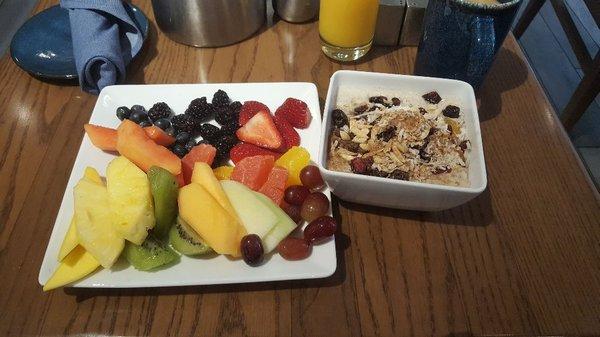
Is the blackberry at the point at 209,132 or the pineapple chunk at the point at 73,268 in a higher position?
the blackberry at the point at 209,132

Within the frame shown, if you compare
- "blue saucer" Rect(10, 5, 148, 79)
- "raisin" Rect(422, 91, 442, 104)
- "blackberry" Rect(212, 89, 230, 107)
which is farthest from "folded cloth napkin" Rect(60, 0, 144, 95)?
"raisin" Rect(422, 91, 442, 104)

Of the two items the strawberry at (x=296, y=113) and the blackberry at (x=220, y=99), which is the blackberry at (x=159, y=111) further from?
the strawberry at (x=296, y=113)

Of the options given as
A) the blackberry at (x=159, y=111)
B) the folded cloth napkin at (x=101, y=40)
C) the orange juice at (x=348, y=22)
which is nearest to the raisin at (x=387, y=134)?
the orange juice at (x=348, y=22)

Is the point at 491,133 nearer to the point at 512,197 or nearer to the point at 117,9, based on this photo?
the point at 512,197

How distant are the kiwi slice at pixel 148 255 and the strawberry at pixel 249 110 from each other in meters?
0.30

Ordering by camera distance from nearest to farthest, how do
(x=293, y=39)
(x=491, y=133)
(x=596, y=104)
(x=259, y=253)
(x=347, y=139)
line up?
(x=259, y=253) → (x=347, y=139) → (x=491, y=133) → (x=293, y=39) → (x=596, y=104)

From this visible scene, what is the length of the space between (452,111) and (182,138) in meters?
0.51

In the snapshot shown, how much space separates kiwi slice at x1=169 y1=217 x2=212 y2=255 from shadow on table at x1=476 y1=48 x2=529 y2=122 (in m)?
0.64

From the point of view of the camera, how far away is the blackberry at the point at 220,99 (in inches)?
33.5

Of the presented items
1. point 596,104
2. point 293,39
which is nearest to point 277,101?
point 293,39

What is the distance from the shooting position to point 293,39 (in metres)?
1.06

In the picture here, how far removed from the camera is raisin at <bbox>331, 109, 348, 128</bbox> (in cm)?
74

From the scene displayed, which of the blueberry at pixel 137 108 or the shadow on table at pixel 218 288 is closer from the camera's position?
the shadow on table at pixel 218 288

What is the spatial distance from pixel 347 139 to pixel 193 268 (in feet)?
1.08
